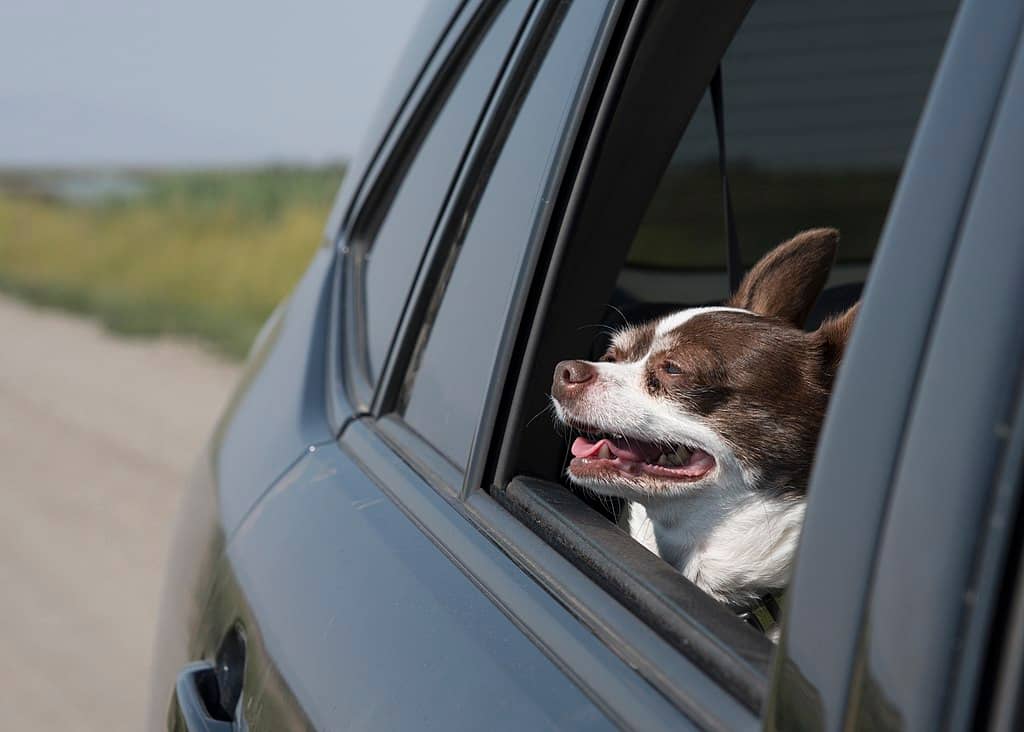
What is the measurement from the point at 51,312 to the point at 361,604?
16099mm

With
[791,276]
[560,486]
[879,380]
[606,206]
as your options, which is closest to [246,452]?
[560,486]

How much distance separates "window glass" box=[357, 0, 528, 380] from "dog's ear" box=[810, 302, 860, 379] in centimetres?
75

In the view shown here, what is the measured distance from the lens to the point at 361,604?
6.15 ft

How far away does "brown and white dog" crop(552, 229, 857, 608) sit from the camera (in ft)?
7.50

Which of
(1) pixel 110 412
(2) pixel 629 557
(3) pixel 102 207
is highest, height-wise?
(2) pixel 629 557

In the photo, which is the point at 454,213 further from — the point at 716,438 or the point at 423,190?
the point at 716,438

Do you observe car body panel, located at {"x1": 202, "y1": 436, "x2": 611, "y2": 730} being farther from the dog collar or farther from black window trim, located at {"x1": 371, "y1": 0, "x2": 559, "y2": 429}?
the dog collar

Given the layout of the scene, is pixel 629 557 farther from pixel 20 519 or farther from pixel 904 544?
pixel 20 519

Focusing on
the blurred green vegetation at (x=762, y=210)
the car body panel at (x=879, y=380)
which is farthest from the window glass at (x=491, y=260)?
the car body panel at (x=879, y=380)

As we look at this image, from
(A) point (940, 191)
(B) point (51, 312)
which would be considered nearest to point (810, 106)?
(A) point (940, 191)

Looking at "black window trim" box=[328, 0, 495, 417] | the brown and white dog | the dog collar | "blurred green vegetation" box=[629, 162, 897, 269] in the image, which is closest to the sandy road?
"black window trim" box=[328, 0, 495, 417]

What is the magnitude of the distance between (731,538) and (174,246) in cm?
2106

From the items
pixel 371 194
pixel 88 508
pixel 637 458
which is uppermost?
pixel 371 194

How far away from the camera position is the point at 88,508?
8.19m
